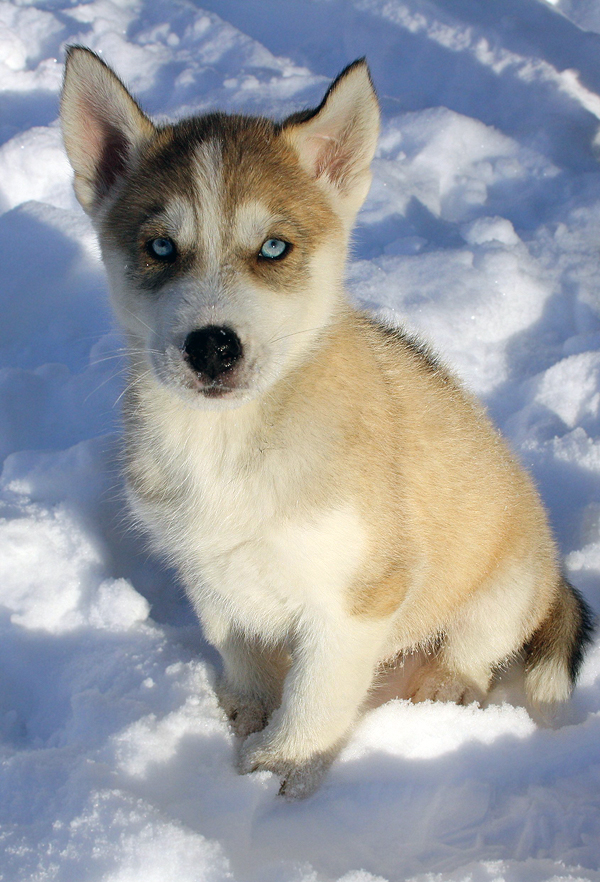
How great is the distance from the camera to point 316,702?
235 centimetres

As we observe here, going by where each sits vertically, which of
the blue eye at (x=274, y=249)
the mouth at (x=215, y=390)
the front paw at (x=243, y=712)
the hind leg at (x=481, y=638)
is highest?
the blue eye at (x=274, y=249)

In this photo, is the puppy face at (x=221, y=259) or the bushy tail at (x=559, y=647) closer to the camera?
the puppy face at (x=221, y=259)

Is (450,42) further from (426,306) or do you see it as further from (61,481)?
(61,481)

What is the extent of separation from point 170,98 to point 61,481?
353 cm

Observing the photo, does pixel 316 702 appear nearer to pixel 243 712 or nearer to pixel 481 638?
pixel 243 712

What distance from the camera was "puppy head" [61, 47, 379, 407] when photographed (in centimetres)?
192

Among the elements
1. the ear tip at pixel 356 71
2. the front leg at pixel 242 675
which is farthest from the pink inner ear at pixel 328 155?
the front leg at pixel 242 675

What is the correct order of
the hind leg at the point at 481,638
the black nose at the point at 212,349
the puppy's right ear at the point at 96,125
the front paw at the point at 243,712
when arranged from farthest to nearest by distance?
the hind leg at the point at 481,638 < the front paw at the point at 243,712 < the puppy's right ear at the point at 96,125 < the black nose at the point at 212,349

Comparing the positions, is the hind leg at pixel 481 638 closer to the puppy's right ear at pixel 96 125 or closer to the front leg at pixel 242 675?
the front leg at pixel 242 675

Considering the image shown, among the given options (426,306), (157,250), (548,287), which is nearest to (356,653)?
(157,250)

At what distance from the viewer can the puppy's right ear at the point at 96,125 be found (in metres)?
2.22

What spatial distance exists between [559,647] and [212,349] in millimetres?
1823

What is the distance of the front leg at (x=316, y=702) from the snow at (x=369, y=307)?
7 cm

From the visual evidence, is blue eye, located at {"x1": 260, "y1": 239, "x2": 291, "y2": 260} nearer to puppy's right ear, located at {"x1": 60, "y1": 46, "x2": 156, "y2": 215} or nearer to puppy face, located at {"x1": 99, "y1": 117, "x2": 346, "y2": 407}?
puppy face, located at {"x1": 99, "y1": 117, "x2": 346, "y2": 407}
